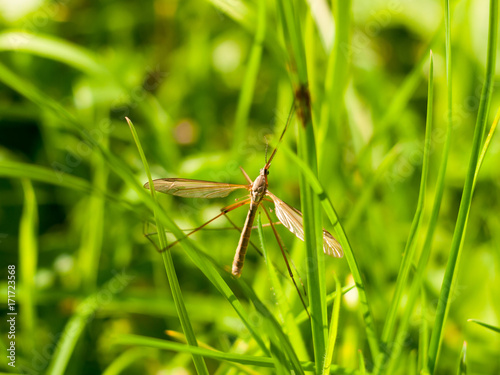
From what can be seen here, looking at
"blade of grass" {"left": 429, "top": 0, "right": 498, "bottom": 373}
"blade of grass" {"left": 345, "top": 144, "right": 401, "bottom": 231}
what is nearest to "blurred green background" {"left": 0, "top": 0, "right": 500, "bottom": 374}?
"blade of grass" {"left": 345, "top": 144, "right": 401, "bottom": 231}

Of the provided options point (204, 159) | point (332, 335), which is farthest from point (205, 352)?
point (204, 159)

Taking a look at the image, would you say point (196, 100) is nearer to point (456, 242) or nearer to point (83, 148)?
point (83, 148)

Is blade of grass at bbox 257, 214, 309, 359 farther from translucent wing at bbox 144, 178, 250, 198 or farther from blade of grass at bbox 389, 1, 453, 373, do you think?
translucent wing at bbox 144, 178, 250, 198

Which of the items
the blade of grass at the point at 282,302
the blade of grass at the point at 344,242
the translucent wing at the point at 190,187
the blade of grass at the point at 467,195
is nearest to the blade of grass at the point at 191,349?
the blade of grass at the point at 282,302

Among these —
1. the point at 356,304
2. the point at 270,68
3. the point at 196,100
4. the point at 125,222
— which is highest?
the point at 270,68

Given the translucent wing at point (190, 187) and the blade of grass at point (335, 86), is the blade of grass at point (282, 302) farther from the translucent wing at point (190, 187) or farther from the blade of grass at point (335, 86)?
the blade of grass at point (335, 86)

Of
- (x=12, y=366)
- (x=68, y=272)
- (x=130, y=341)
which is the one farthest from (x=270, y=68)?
(x=130, y=341)

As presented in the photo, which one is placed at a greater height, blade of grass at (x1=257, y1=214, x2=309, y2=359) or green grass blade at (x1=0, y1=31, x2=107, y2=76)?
green grass blade at (x1=0, y1=31, x2=107, y2=76)
